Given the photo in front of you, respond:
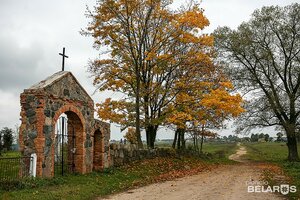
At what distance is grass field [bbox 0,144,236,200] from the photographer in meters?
9.73

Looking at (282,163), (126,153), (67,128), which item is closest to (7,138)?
(126,153)

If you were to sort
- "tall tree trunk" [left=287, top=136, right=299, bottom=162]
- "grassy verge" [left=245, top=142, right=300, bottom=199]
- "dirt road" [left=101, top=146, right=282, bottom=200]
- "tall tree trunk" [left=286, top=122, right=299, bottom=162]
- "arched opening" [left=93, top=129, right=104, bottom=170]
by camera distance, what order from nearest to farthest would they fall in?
"dirt road" [left=101, top=146, right=282, bottom=200] → "grassy verge" [left=245, top=142, right=300, bottom=199] → "arched opening" [left=93, top=129, right=104, bottom=170] → "tall tree trunk" [left=286, top=122, right=299, bottom=162] → "tall tree trunk" [left=287, top=136, right=299, bottom=162]

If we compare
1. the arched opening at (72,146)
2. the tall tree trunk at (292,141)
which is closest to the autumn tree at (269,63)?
the tall tree trunk at (292,141)

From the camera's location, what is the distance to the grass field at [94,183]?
9728mm

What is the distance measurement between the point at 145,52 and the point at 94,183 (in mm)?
10325

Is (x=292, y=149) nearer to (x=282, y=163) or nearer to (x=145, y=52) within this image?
(x=282, y=163)

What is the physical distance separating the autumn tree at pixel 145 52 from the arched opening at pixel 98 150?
481 centimetres

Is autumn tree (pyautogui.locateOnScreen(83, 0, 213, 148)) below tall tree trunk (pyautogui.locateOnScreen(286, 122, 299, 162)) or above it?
above

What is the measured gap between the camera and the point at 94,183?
40.1 ft

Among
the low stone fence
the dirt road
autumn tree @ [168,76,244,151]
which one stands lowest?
the dirt road

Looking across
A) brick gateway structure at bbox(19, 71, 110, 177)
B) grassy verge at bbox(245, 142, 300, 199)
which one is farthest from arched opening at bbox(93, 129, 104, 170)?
grassy verge at bbox(245, 142, 300, 199)

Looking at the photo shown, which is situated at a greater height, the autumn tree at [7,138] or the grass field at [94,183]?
the autumn tree at [7,138]

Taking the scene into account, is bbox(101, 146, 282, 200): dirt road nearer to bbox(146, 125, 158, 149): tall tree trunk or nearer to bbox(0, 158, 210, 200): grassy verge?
bbox(0, 158, 210, 200): grassy verge

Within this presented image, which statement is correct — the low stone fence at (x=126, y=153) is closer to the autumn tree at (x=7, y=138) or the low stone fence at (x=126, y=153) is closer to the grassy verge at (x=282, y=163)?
the grassy verge at (x=282, y=163)
